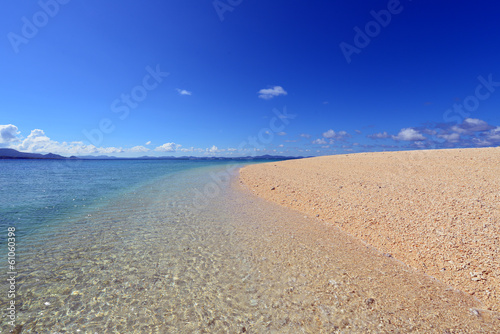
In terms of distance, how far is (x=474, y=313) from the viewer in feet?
12.0

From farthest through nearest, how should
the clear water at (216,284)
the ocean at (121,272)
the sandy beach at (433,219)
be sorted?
the sandy beach at (433,219) → the ocean at (121,272) → the clear water at (216,284)

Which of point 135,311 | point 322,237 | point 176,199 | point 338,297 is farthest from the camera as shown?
point 176,199

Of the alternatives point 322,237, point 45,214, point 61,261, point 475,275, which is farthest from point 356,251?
point 45,214

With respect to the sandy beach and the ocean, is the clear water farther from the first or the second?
the sandy beach

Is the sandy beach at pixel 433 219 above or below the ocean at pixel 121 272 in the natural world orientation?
above

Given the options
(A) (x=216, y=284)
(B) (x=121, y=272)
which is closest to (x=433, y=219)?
(A) (x=216, y=284)

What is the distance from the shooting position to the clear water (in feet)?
12.0

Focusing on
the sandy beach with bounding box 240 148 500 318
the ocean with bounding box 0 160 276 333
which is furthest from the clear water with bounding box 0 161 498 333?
the sandy beach with bounding box 240 148 500 318

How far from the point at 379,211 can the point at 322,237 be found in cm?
287

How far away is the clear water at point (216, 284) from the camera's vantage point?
3.64 metres

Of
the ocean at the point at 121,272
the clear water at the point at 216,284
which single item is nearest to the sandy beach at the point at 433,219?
the clear water at the point at 216,284

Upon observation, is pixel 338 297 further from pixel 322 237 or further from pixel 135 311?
pixel 135 311

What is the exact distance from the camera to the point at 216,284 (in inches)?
189

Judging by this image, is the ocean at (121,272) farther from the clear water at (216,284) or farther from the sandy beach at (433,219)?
the sandy beach at (433,219)
